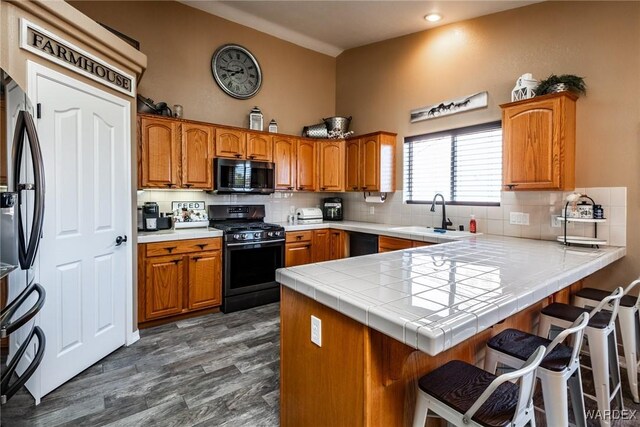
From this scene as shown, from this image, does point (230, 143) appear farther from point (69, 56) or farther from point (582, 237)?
point (582, 237)

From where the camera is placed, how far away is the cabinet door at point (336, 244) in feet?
14.5

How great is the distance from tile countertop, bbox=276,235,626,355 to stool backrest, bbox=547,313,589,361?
0.50ft

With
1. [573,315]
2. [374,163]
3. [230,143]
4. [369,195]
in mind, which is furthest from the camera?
[369,195]

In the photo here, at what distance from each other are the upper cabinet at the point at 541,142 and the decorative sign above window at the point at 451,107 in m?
0.57

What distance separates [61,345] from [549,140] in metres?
3.96

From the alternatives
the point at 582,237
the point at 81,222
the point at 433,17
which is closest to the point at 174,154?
the point at 81,222

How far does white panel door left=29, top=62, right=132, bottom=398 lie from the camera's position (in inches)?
82.3

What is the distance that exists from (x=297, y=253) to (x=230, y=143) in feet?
5.23

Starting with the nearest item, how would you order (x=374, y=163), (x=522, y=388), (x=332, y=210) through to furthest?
(x=522, y=388) → (x=374, y=163) → (x=332, y=210)

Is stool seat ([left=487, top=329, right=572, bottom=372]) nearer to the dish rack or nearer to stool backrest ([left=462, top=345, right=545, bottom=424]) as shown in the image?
stool backrest ([left=462, top=345, right=545, bottom=424])

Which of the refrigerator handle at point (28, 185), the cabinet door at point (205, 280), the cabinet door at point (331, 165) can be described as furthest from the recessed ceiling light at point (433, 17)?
the refrigerator handle at point (28, 185)

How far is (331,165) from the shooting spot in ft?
15.4

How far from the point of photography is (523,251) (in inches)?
92.6

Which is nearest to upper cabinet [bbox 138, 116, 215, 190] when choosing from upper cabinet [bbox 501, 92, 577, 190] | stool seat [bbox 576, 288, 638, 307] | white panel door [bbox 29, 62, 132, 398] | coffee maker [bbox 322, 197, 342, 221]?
white panel door [bbox 29, 62, 132, 398]
